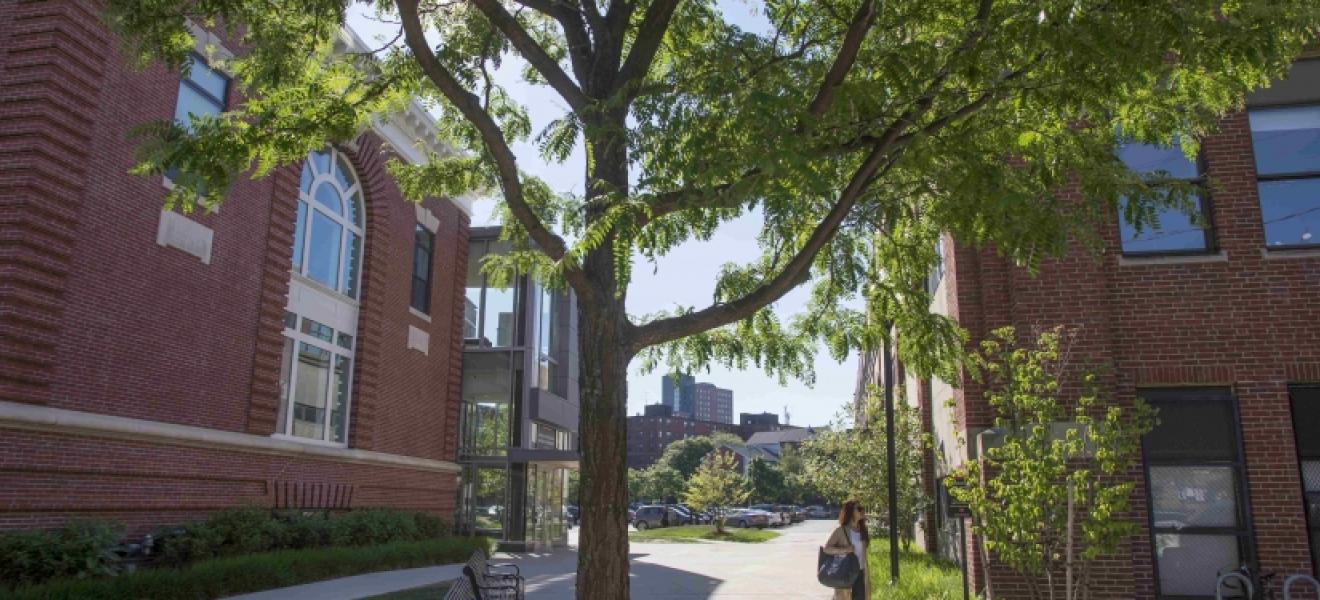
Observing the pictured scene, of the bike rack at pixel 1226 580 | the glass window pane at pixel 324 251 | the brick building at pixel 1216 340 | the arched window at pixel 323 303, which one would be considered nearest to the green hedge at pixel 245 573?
the arched window at pixel 323 303

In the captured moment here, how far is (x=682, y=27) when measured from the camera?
8.50 meters

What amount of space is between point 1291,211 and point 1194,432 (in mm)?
3020

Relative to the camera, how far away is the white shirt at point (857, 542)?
9.59 meters

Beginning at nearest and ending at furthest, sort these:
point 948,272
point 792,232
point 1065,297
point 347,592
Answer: point 792,232 → point 1065,297 → point 948,272 → point 347,592

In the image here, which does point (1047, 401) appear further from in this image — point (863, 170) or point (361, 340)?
point (361, 340)

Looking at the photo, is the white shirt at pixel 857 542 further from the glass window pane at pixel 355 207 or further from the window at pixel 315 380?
the glass window pane at pixel 355 207

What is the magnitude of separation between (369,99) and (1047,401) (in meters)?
6.86

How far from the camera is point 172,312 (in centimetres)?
1534

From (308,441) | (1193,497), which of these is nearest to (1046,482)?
(1193,497)

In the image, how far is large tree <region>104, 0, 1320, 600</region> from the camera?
5.98m

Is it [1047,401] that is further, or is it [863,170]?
[1047,401]

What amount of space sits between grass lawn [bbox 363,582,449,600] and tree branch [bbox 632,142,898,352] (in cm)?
878

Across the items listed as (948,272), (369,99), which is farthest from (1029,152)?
(948,272)

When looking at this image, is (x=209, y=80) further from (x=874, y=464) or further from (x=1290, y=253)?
(x=874, y=464)
